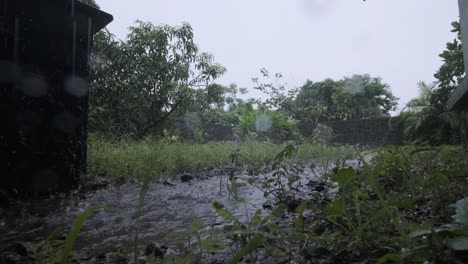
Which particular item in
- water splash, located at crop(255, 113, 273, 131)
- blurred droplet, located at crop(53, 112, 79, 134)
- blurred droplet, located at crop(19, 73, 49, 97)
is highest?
water splash, located at crop(255, 113, 273, 131)

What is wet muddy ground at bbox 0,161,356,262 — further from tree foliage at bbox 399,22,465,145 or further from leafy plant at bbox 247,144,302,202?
tree foliage at bbox 399,22,465,145

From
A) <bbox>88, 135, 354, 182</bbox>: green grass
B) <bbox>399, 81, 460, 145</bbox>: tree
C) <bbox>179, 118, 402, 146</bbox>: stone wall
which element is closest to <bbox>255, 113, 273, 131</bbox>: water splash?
<bbox>179, 118, 402, 146</bbox>: stone wall

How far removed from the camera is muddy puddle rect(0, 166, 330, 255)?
1.28 metres

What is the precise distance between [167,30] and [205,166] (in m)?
5.70

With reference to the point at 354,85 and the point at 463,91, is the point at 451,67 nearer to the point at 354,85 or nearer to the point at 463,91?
the point at 463,91

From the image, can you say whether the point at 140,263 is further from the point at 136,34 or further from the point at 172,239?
the point at 136,34

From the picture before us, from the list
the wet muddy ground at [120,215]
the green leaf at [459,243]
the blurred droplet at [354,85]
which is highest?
the blurred droplet at [354,85]

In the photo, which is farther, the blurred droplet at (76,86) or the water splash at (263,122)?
the water splash at (263,122)

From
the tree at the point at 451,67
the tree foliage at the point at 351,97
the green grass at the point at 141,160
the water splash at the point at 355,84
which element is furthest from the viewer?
the water splash at the point at 355,84

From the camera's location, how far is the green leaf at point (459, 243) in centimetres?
69

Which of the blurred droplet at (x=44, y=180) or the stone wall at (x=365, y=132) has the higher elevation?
the stone wall at (x=365, y=132)

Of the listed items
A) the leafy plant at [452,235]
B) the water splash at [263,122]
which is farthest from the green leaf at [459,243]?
the water splash at [263,122]

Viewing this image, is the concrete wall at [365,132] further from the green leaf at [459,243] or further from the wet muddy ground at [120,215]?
the green leaf at [459,243]

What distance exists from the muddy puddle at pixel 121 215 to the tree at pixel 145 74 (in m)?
5.54
